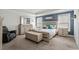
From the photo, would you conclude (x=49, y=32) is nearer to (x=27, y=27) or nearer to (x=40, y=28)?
Answer: (x=40, y=28)

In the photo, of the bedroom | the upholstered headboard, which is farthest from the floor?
the upholstered headboard

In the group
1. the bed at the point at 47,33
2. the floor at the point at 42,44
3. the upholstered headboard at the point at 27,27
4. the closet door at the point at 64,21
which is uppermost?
the closet door at the point at 64,21

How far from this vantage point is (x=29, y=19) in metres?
1.73

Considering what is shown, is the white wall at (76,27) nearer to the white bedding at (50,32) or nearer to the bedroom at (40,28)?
the bedroom at (40,28)

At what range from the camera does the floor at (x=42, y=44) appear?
1596 mm

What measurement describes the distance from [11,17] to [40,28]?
652 mm

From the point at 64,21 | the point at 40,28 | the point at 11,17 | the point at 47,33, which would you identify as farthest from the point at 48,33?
the point at 11,17

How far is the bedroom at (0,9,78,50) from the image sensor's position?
1607mm

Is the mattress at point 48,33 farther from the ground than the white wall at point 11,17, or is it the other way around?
the white wall at point 11,17

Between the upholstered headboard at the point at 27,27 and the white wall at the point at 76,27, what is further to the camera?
the upholstered headboard at the point at 27,27

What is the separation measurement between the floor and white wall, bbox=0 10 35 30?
0.32 meters

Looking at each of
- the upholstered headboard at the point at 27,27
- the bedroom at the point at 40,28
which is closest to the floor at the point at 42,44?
the bedroom at the point at 40,28

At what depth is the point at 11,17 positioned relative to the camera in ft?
5.42
